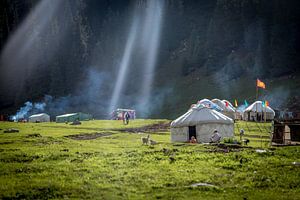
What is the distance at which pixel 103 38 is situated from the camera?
194250mm

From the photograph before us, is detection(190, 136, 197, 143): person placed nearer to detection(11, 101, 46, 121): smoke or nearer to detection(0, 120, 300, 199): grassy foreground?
detection(0, 120, 300, 199): grassy foreground

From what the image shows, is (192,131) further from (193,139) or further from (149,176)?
(149,176)

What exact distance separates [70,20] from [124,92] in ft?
190

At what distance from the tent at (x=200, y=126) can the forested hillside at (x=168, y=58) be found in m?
61.6

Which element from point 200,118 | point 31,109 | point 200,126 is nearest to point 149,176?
point 200,126

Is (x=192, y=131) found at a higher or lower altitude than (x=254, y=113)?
lower

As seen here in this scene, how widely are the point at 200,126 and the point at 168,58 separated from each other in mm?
135502

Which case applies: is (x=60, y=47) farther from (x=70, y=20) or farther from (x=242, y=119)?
(x=242, y=119)

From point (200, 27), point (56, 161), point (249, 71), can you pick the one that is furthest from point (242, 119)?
point (200, 27)

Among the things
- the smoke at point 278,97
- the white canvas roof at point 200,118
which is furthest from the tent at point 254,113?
the white canvas roof at point 200,118

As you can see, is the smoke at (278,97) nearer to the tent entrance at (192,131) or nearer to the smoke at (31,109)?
the tent entrance at (192,131)

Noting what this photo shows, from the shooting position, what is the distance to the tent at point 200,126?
131 feet

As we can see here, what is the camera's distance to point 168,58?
174 meters

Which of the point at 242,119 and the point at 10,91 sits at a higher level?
the point at 10,91
